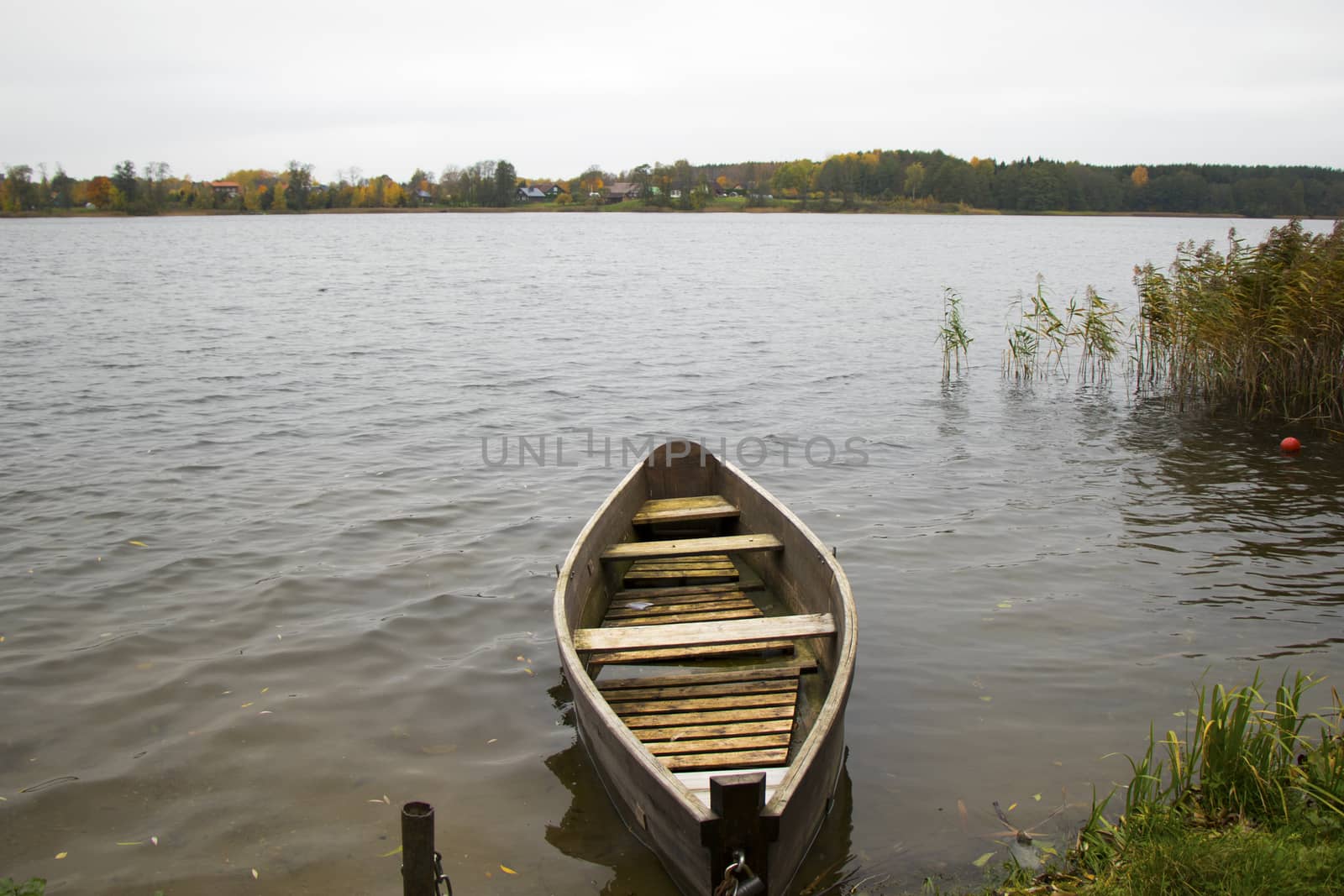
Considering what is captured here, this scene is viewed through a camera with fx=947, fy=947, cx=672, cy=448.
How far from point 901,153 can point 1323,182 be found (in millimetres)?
63296

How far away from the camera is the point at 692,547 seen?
7613 mm

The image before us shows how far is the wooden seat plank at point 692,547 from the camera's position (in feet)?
24.6

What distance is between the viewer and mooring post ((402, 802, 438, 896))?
3316mm

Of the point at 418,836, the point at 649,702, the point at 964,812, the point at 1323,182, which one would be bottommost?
the point at 964,812

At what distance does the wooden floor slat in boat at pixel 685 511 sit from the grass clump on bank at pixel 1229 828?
14.5 ft

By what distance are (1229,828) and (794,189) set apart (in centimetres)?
14884

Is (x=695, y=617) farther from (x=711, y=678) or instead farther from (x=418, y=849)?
(x=418, y=849)

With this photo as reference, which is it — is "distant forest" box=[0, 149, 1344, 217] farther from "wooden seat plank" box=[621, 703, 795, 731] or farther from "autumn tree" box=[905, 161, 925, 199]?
"wooden seat plank" box=[621, 703, 795, 731]

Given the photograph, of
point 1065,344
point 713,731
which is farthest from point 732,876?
point 1065,344

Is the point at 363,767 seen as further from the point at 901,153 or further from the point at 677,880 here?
the point at 901,153

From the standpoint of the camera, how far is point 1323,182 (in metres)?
95.6

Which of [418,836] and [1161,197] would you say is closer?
[418,836]

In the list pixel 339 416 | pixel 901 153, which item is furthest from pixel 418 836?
pixel 901 153

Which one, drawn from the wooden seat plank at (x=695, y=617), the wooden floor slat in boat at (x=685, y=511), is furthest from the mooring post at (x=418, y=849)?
the wooden floor slat in boat at (x=685, y=511)
